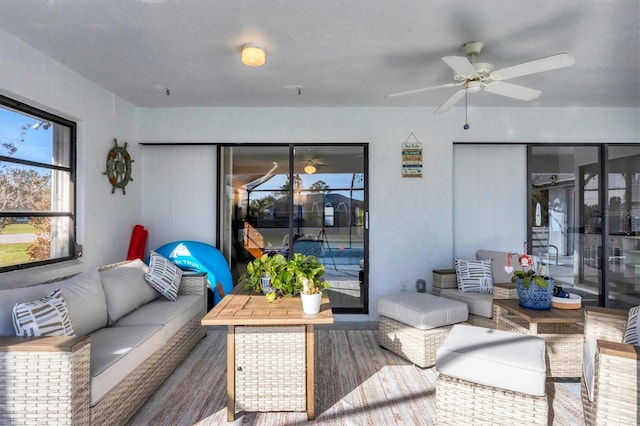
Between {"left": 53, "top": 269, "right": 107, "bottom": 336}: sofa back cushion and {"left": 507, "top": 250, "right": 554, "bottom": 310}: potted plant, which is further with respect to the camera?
{"left": 507, "top": 250, "right": 554, "bottom": 310}: potted plant

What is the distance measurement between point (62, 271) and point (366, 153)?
3.34 meters

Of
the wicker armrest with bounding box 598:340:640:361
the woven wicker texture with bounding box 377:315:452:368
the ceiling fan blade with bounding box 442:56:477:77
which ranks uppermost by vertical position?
the ceiling fan blade with bounding box 442:56:477:77

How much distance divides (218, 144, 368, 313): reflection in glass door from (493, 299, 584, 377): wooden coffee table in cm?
177

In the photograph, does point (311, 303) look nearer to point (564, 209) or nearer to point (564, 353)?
point (564, 353)

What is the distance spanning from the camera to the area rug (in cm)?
216

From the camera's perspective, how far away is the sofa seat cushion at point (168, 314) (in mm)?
2643

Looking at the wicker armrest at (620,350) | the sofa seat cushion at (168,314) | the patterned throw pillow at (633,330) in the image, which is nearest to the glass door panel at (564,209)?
the patterned throw pillow at (633,330)

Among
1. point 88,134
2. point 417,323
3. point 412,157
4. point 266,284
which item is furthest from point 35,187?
point 412,157

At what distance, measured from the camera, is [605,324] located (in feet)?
7.22

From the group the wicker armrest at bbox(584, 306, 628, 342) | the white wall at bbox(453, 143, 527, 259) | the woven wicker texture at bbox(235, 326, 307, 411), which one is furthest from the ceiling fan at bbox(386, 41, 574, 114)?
the woven wicker texture at bbox(235, 326, 307, 411)

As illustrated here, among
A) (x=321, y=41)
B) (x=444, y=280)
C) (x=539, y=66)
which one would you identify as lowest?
(x=444, y=280)

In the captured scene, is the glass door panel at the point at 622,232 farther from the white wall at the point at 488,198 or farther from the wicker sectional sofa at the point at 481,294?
the wicker sectional sofa at the point at 481,294

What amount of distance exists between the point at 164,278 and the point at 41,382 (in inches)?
63.6

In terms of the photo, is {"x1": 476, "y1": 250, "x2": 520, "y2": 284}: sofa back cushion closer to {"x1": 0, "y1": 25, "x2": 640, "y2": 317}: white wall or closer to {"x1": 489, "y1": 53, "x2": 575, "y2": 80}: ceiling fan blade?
{"x1": 0, "y1": 25, "x2": 640, "y2": 317}: white wall
